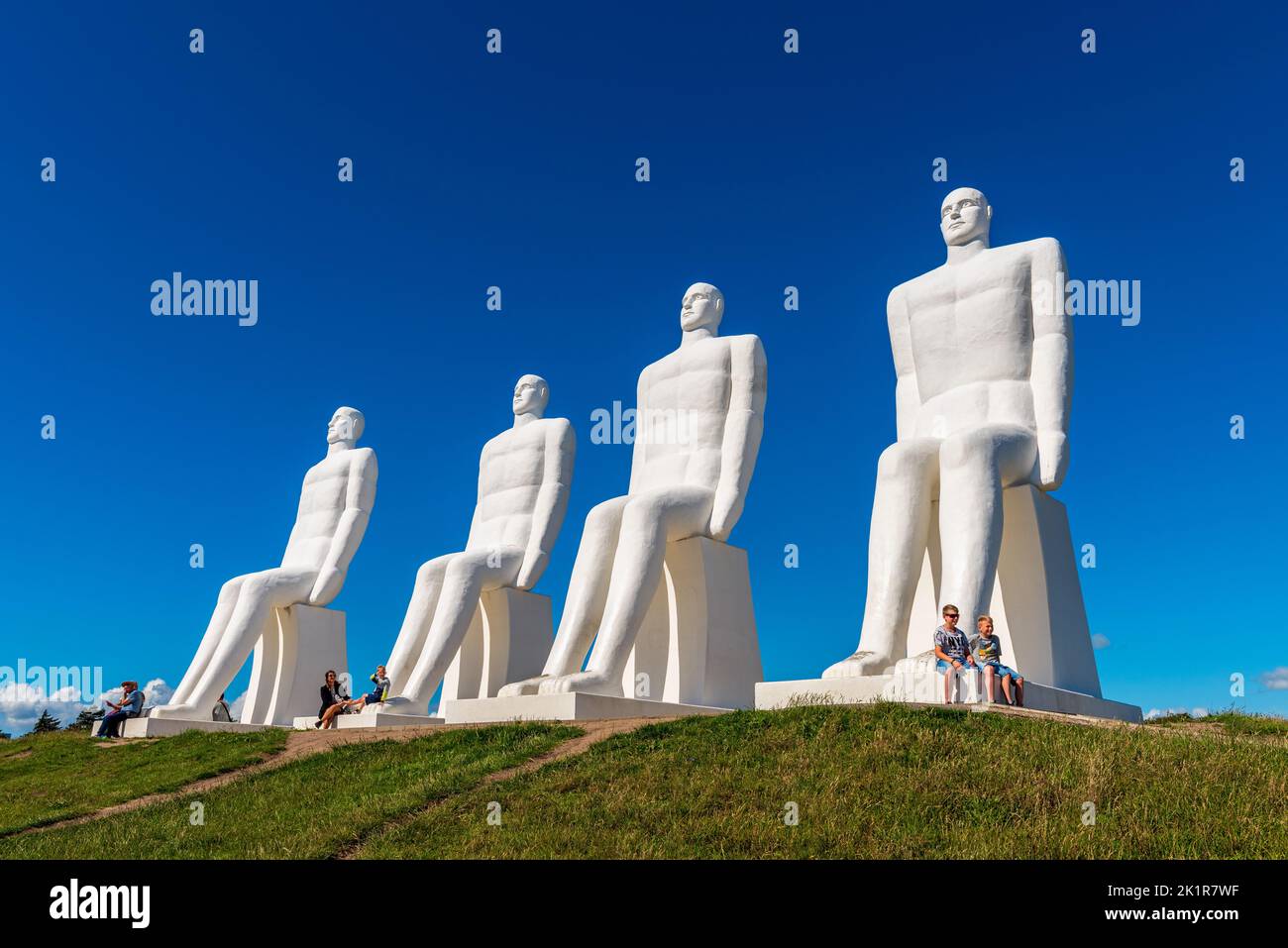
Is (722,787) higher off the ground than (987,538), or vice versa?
(987,538)

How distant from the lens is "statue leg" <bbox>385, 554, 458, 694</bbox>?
50.2 feet

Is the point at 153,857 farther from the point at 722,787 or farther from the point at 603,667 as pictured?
the point at 603,667

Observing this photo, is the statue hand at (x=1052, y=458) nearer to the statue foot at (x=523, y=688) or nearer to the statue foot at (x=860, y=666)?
the statue foot at (x=860, y=666)

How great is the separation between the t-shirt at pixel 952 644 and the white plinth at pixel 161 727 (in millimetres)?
9188

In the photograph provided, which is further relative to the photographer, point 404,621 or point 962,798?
point 404,621

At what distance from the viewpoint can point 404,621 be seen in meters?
15.9

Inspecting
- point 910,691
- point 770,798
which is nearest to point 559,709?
point 910,691

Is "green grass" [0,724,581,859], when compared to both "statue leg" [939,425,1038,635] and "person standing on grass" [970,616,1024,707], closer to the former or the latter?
"person standing on grass" [970,616,1024,707]

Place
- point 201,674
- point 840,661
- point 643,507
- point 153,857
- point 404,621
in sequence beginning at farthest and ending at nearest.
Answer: point 201,674 < point 404,621 < point 643,507 < point 840,661 < point 153,857

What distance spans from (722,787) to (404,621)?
880 centimetres

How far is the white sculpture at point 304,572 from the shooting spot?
680 inches

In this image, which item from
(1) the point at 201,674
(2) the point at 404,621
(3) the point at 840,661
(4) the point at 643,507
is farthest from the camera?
(1) the point at 201,674
